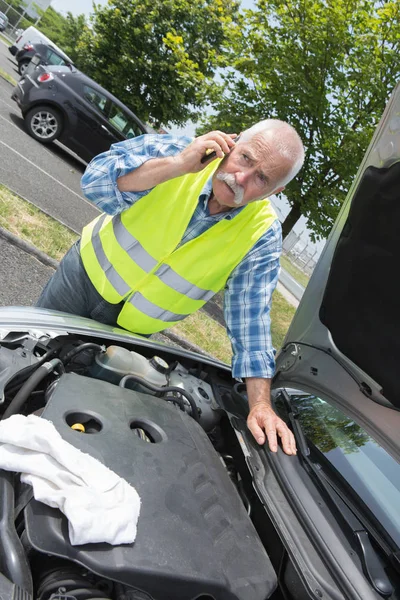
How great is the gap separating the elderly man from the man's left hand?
0.11 ft

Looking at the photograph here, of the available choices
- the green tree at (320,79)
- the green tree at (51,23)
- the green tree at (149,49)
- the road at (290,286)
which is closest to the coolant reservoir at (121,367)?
the green tree at (320,79)

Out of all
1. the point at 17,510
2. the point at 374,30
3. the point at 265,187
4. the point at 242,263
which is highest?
the point at 374,30

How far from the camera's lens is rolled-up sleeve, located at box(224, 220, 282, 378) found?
7.00 ft

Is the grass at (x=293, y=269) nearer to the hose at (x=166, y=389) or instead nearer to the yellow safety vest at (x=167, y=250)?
the yellow safety vest at (x=167, y=250)

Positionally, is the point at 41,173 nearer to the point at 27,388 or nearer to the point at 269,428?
the point at 27,388

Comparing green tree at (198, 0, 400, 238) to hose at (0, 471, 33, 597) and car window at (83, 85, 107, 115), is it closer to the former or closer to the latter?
car window at (83, 85, 107, 115)

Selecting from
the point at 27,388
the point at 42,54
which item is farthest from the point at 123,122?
the point at 27,388

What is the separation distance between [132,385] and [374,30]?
229 inches

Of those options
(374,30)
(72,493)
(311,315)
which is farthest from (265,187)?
(374,30)

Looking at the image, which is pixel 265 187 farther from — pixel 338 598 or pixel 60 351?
pixel 338 598

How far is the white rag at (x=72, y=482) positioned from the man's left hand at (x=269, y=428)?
65 cm

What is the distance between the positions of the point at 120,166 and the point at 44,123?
7019 millimetres

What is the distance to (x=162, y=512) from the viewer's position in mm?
1275

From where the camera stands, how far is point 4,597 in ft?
3.13
